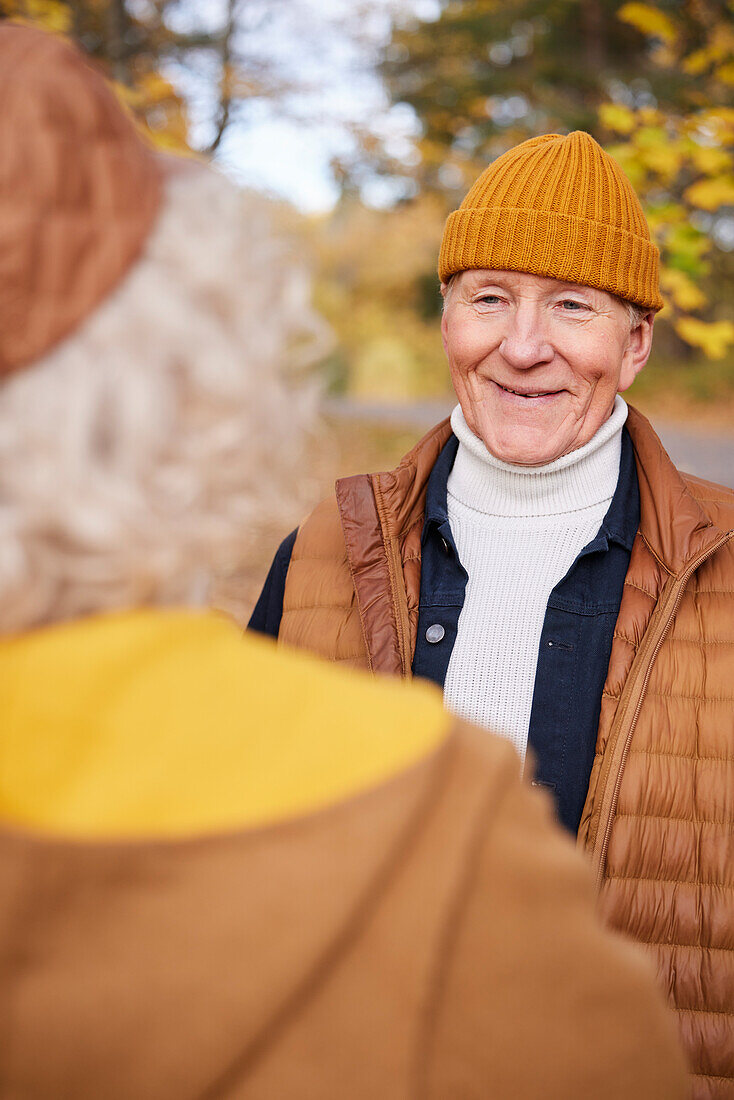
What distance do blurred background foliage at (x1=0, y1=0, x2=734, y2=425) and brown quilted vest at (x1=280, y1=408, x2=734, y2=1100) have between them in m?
0.88

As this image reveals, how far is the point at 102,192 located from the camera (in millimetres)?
902

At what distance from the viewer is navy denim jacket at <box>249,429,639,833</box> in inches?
83.4

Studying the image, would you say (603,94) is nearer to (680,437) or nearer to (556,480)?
(680,437)

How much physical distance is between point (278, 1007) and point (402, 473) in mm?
1829

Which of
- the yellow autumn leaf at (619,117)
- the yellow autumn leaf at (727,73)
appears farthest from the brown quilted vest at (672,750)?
the yellow autumn leaf at (727,73)

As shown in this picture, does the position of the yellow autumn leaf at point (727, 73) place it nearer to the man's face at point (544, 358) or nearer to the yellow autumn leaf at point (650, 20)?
the yellow autumn leaf at point (650, 20)

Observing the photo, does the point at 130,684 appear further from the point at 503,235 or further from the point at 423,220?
the point at 423,220

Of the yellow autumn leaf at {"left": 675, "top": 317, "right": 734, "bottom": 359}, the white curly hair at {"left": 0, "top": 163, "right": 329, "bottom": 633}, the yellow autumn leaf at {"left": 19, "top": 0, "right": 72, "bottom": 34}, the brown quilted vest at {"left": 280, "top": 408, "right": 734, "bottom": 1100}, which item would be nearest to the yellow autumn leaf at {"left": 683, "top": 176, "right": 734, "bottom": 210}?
the yellow autumn leaf at {"left": 675, "top": 317, "right": 734, "bottom": 359}

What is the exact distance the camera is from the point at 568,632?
2.22 m

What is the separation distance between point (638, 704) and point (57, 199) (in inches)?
61.6

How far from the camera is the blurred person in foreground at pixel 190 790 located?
0.78m

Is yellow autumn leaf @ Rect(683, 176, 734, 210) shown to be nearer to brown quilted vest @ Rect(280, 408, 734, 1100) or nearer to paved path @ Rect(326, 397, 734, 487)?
paved path @ Rect(326, 397, 734, 487)

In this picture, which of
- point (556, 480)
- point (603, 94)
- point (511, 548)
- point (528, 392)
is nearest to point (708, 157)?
point (528, 392)

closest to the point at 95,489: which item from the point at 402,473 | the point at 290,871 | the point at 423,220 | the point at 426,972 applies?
the point at 290,871
